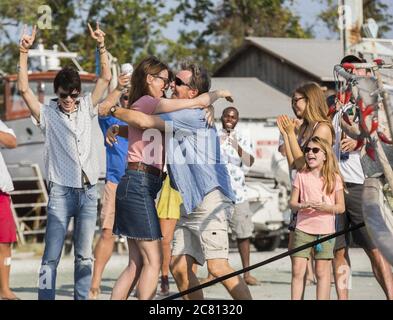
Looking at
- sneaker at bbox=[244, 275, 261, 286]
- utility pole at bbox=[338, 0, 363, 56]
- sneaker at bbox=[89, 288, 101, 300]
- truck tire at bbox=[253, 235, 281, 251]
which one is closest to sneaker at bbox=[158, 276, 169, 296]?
sneaker at bbox=[89, 288, 101, 300]

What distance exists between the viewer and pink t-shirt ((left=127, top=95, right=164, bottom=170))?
823cm

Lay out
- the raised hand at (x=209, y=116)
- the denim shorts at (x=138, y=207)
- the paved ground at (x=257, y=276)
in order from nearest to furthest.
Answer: the denim shorts at (x=138, y=207) < the raised hand at (x=209, y=116) < the paved ground at (x=257, y=276)

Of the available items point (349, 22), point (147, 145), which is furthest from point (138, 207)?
point (349, 22)

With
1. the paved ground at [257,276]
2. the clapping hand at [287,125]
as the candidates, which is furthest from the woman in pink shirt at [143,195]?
the paved ground at [257,276]

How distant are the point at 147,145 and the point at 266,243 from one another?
32.1 feet

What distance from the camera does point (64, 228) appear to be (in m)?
8.95

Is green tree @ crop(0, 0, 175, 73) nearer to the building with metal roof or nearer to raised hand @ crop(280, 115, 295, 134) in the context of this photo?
the building with metal roof

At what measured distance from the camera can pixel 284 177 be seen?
1836 cm

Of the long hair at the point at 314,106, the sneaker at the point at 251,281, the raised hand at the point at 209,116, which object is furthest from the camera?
the sneaker at the point at 251,281

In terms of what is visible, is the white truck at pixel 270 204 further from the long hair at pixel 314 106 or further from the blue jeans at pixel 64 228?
the blue jeans at pixel 64 228

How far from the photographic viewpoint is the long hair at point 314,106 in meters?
8.89

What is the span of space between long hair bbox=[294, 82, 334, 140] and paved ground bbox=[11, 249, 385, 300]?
7.15ft

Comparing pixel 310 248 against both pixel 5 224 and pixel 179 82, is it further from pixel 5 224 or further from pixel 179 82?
pixel 5 224
